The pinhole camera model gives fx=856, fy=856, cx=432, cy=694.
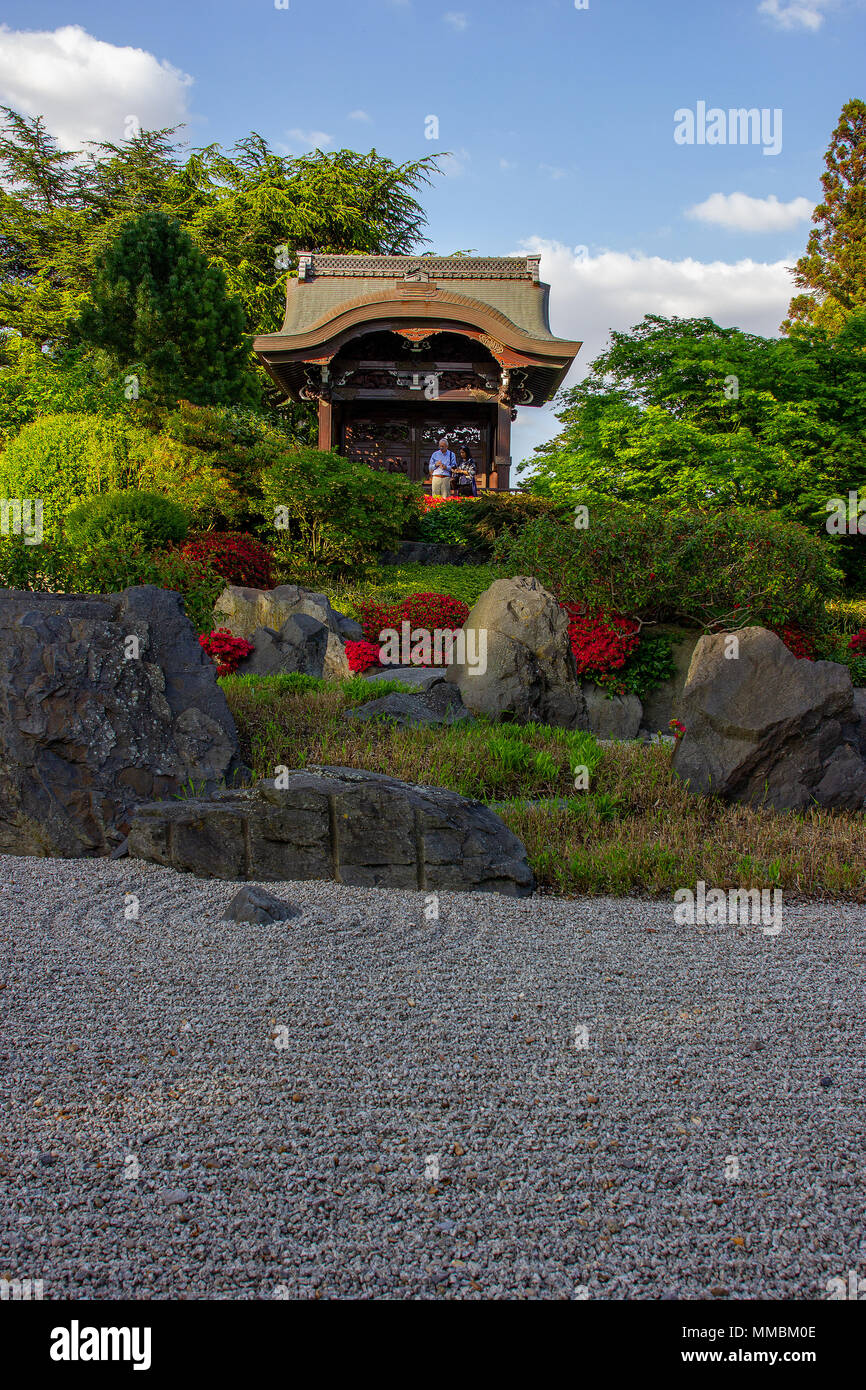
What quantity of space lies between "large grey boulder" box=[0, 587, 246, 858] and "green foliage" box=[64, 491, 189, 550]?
5018mm

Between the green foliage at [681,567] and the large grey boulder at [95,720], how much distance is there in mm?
5358

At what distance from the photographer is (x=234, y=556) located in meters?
13.1

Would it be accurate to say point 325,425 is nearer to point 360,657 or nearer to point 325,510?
point 325,510

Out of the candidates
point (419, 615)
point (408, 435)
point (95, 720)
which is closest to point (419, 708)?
point (95, 720)

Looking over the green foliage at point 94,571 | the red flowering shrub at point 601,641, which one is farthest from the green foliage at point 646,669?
the green foliage at point 94,571

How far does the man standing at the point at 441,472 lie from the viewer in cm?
1923

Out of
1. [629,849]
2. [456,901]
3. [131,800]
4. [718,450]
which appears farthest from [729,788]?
[718,450]

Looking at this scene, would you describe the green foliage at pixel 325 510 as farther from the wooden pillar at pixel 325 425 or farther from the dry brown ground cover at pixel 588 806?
the dry brown ground cover at pixel 588 806

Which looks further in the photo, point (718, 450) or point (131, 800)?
point (718, 450)

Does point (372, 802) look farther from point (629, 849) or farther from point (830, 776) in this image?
point (830, 776)

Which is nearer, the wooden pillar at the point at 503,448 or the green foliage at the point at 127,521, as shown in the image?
the green foliage at the point at 127,521

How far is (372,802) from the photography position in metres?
4.49

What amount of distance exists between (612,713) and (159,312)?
13046mm

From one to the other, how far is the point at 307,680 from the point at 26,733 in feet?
10.8
